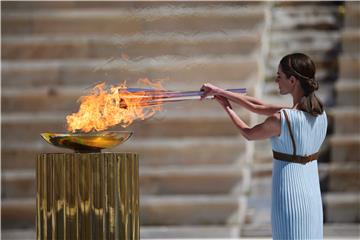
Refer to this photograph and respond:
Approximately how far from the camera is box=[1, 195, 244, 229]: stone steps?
8.80m

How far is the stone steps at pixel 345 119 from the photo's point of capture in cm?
909

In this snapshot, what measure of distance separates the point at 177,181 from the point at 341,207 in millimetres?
1422

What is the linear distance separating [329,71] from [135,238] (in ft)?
16.9

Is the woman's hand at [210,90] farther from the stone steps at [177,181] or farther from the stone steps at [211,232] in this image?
the stone steps at [177,181]

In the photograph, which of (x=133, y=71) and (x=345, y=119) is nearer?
(x=133, y=71)

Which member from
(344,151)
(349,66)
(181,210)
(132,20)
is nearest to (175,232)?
(181,210)

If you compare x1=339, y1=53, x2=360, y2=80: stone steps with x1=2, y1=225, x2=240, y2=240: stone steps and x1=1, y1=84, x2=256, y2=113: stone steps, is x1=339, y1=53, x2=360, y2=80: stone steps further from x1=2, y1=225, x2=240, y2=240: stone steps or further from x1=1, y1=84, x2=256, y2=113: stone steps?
x1=2, y1=225, x2=240, y2=240: stone steps

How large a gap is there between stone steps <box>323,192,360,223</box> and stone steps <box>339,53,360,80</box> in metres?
1.11

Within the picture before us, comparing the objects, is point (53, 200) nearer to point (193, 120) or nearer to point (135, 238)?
point (135, 238)

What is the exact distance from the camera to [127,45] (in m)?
9.16

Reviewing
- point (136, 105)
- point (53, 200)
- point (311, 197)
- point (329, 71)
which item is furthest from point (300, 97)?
point (329, 71)

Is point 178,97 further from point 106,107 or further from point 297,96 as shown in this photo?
point 297,96

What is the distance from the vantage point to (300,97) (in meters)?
4.71

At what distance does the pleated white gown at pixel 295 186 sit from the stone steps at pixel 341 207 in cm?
423
